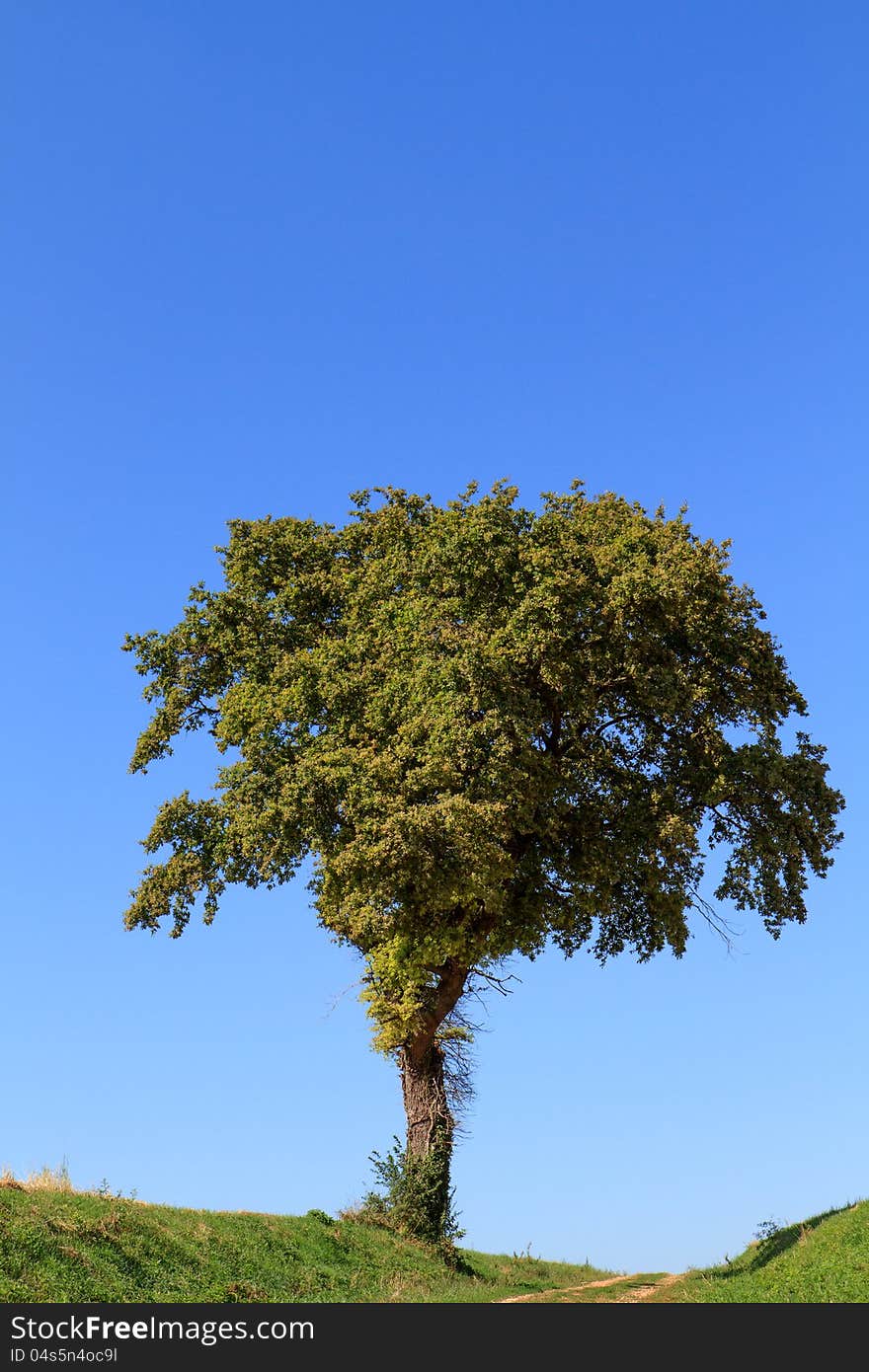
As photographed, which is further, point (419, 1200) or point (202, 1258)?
point (419, 1200)

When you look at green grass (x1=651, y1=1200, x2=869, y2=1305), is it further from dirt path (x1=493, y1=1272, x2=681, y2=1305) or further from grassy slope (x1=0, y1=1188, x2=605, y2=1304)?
grassy slope (x1=0, y1=1188, x2=605, y2=1304)

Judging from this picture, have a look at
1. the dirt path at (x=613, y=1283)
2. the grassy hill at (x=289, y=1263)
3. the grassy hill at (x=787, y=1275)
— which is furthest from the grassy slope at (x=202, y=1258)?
the grassy hill at (x=787, y=1275)

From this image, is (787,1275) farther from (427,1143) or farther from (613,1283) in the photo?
(427,1143)

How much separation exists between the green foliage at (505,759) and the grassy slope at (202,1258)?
567cm

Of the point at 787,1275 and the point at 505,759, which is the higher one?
the point at 505,759

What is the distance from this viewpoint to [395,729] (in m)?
29.5

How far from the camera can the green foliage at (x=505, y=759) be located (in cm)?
2786

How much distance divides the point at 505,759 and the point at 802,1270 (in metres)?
11.9

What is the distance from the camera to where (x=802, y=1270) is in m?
23.0

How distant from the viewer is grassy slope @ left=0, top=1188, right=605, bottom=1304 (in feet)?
64.4

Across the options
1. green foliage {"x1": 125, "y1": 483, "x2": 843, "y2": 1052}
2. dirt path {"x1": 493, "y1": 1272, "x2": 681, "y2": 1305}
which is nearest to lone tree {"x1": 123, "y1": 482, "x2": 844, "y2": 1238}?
green foliage {"x1": 125, "y1": 483, "x2": 843, "y2": 1052}

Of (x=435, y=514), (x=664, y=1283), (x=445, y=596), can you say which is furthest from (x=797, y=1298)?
(x=435, y=514)

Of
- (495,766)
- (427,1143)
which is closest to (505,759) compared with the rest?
(495,766)

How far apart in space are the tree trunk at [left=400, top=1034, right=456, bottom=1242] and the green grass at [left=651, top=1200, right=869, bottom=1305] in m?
6.33
